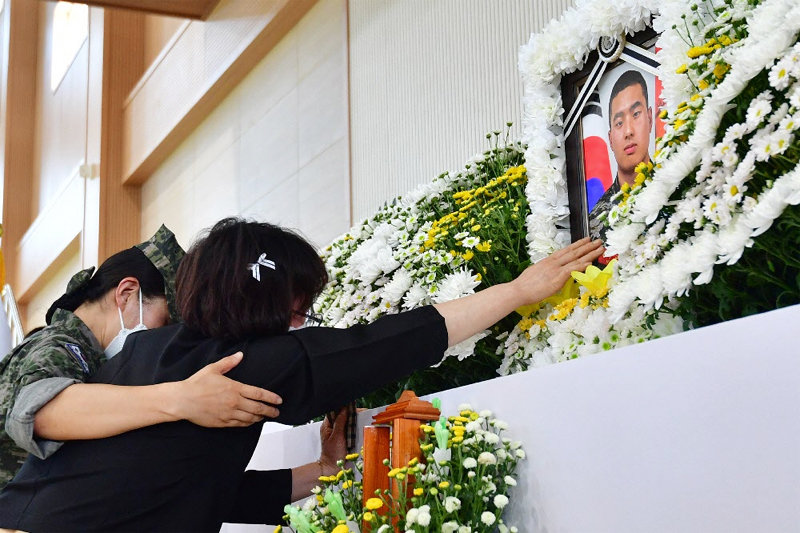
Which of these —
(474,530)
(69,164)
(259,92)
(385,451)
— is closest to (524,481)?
(474,530)

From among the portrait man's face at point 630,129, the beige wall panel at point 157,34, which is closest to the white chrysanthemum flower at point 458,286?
the portrait man's face at point 630,129

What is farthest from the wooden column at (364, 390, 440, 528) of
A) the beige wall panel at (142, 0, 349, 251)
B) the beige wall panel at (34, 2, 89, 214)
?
the beige wall panel at (34, 2, 89, 214)

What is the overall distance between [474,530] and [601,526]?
23cm

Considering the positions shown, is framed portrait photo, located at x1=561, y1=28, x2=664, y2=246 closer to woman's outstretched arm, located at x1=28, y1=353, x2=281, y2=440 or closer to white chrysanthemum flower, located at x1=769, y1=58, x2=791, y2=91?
white chrysanthemum flower, located at x1=769, y1=58, x2=791, y2=91

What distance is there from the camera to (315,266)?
221 cm

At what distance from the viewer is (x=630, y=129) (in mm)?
2260

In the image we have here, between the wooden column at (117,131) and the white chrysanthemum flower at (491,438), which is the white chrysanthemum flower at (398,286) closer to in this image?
the white chrysanthemum flower at (491,438)

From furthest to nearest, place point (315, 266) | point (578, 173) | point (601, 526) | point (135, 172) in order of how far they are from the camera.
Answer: point (135, 172)
point (578, 173)
point (315, 266)
point (601, 526)

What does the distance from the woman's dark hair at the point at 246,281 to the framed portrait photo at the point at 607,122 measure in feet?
2.22

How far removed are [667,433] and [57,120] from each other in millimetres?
10621

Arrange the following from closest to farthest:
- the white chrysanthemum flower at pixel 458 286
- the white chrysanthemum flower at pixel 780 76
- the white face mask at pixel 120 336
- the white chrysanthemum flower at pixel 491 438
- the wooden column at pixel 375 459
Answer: the white chrysanthemum flower at pixel 780 76
the white chrysanthemum flower at pixel 491 438
the wooden column at pixel 375 459
the white chrysanthemum flower at pixel 458 286
the white face mask at pixel 120 336

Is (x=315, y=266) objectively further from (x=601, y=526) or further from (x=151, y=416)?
(x=601, y=526)

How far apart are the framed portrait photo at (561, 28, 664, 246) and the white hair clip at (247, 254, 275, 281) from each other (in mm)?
760

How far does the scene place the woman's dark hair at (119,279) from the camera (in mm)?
2533
